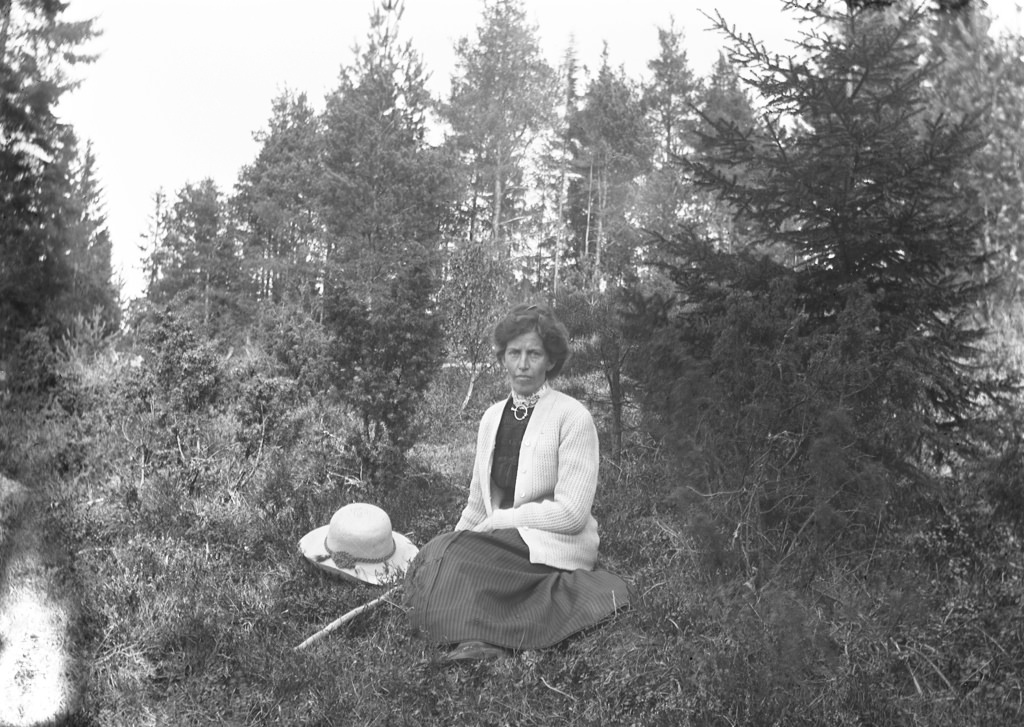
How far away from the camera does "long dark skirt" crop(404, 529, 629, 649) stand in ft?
10.4

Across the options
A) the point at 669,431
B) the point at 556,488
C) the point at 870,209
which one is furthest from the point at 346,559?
the point at 870,209

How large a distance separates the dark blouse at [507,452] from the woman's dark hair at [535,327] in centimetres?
29

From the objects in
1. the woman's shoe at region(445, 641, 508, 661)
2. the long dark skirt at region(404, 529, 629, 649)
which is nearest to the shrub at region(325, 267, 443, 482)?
the long dark skirt at region(404, 529, 629, 649)

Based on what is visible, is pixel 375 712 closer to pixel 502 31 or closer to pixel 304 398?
pixel 304 398

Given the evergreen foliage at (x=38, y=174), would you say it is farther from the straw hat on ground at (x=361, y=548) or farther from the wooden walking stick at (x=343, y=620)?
the wooden walking stick at (x=343, y=620)

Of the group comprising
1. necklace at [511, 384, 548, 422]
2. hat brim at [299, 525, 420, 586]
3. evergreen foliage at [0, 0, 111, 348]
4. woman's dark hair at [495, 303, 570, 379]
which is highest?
evergreen foliage at [0, 0, 111, 348]

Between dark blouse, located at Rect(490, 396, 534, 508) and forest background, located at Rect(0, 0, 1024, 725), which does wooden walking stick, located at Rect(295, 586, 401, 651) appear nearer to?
forest background, located at Rect(0, 0, 1024, 725)

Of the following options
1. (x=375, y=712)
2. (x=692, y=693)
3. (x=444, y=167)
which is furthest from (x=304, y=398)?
(x=444, y=167)

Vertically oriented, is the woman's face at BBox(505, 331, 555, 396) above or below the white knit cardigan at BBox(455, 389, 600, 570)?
above

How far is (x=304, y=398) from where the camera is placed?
6.47 meters

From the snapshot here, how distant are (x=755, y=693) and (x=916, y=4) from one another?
13.1 ft

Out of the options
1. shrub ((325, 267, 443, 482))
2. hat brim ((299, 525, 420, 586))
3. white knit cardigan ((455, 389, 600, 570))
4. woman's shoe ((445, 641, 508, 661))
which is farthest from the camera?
shrub ((325, 267, 443, 482))

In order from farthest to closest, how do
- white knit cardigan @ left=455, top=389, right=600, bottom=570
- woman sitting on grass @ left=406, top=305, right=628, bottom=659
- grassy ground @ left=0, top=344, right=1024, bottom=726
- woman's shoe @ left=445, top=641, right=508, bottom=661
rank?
white knit cardigan @ left=455, top=389, right=600, bottom=570, woman sitting on grass @ left=406, top=305, right=628, bottom=659, woman's shoe @ left=445, top=641, right=508, bottom=661, grassy ground @ left=0, top=344, right=1024, bottom=726

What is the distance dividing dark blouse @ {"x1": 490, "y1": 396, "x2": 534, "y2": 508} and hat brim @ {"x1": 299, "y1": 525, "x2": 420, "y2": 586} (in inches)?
19.9
